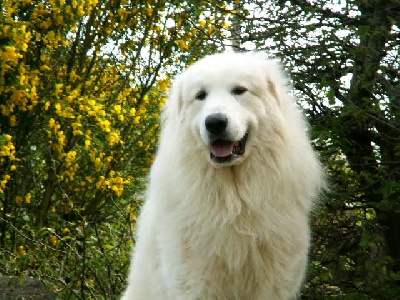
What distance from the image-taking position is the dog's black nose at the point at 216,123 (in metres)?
3.65

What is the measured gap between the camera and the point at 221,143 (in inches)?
150

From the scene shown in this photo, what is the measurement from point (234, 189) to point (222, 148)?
0.92 feet

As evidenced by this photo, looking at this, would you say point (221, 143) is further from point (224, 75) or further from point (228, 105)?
point (224, 75)

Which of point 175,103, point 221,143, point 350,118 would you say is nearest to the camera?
point 221,143

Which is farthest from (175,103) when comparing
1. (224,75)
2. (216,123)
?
(216,123)

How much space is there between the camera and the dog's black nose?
365 cm

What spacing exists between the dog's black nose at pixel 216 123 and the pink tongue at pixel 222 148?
4.7 inches

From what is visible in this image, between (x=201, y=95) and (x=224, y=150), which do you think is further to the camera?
(x=201, y=95)

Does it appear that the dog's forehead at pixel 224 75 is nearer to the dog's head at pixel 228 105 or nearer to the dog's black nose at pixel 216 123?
the dog's head at pixel 228 105

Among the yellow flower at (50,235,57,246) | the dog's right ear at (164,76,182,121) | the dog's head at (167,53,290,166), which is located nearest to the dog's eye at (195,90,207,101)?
the dog's head at (167,53,290,166)

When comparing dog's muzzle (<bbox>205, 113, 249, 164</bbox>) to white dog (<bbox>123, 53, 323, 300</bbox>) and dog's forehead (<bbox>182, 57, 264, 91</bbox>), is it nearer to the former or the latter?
white dog (<bbox>123, 53, 323, 300</bbox>)

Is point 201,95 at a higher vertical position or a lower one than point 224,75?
lower

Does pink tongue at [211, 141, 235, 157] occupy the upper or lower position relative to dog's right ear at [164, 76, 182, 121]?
lower

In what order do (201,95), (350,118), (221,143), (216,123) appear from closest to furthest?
(216,123)
(221,143)
(201,95)
(350,118)
